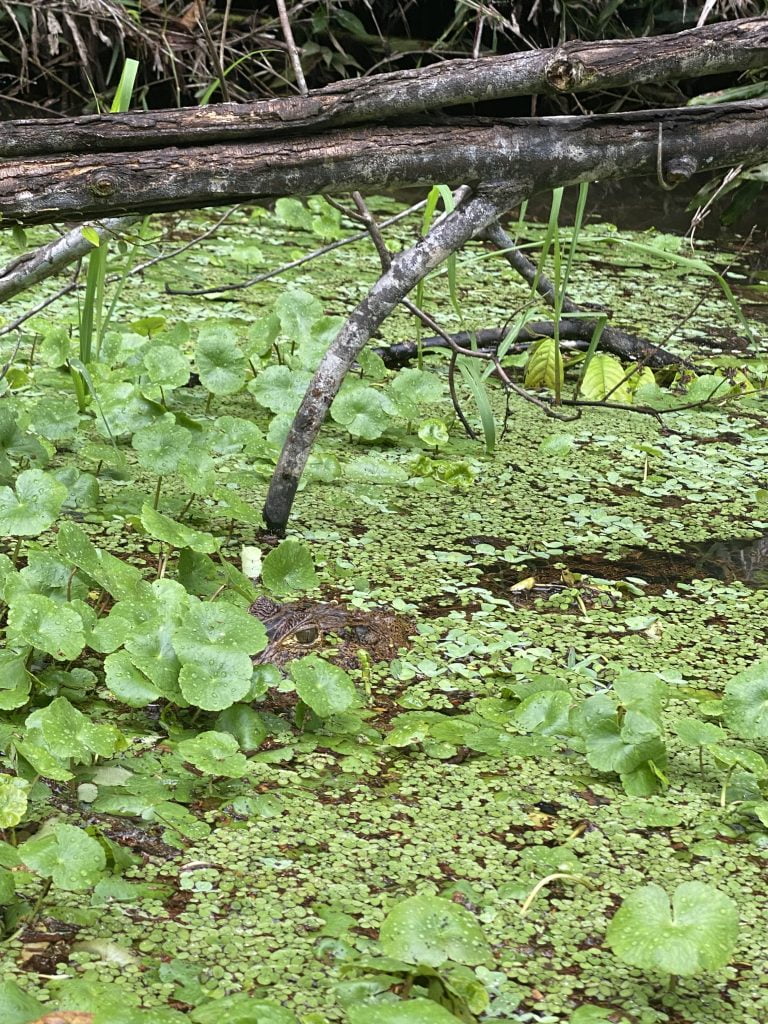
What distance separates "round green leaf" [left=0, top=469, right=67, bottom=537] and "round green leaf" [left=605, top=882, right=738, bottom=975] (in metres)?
1.13

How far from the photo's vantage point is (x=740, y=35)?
2.24 metres

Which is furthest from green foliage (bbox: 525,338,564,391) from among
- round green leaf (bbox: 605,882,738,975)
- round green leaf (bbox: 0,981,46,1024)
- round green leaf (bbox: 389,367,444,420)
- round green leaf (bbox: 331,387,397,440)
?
round green leaf (bbox: 0,981,46,1024)

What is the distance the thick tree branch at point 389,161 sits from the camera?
1999 millimetres

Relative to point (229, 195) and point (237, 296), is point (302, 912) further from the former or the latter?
point (237, 296)

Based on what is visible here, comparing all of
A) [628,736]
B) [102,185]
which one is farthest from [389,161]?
[628,736]

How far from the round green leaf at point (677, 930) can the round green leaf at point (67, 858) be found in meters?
0.57

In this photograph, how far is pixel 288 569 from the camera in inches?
84.2

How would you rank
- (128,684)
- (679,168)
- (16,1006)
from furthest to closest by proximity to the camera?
(679,168) → (128,684) → (16,1006)

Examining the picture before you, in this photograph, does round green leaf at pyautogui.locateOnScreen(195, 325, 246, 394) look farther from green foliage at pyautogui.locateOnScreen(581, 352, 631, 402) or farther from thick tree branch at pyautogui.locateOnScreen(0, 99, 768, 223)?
green foliage at pyautogui.locateOnScreen(581, 352, 631, 402)

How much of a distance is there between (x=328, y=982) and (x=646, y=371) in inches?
100

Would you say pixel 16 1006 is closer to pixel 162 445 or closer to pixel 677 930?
pixel 677 930

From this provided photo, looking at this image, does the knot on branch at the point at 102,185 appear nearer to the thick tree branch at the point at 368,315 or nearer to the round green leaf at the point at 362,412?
the thick tree branch at the point at 368,315

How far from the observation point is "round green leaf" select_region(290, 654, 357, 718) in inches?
70.7

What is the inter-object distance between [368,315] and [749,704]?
1039mm
